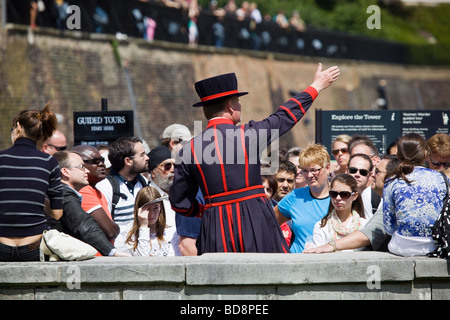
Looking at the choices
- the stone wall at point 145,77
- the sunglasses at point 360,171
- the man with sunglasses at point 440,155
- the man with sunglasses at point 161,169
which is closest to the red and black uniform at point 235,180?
the man with sunglasses at point 161,169

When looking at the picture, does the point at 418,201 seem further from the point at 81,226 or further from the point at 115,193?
the point at 115,193

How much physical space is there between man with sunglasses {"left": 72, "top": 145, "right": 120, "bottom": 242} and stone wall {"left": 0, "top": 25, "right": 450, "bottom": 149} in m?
16.6

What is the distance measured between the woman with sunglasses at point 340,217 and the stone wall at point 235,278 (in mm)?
1361

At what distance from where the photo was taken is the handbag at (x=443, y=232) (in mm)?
5418

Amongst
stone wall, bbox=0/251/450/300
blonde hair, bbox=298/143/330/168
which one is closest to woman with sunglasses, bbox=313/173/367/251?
blonde hair, bbox=298/143/330/168

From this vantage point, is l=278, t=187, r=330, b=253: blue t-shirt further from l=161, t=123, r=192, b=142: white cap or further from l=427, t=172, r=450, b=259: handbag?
l=161, t=123, r=192, b=142: white cap

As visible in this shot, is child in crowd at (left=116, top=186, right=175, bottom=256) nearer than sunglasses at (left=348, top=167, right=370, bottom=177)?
Yes

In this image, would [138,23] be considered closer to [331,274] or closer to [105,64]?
[105,64]

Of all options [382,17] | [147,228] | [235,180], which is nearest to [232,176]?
[235,180]

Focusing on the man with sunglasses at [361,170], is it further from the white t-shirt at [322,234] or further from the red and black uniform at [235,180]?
the red and black uniform at [235,180]

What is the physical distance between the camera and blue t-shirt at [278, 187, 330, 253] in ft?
23.5
